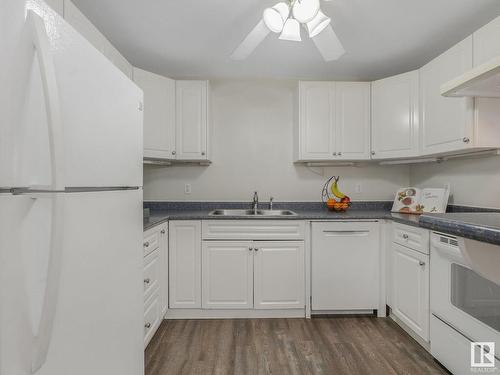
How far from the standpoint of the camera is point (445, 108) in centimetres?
205

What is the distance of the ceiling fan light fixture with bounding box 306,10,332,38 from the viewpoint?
1.56 metres

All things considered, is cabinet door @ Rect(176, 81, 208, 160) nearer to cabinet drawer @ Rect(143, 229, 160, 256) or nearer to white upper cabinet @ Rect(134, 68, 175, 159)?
white upper cabinet @ Rect(134, 68, 175, 159)

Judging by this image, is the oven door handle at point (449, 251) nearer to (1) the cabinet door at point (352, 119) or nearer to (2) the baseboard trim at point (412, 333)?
(2) the baseboard trim at point (412, 333)

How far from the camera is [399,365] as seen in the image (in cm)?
175

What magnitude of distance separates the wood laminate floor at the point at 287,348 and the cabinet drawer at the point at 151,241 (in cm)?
69

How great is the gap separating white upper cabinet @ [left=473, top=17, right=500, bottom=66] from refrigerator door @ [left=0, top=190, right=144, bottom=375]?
2.20 meters

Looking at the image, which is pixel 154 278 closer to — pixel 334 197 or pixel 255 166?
pixel 255 166

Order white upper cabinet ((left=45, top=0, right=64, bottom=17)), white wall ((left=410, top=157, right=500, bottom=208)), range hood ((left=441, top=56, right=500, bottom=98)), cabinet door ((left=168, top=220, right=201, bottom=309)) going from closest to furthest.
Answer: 1. range hood ((left=441, top=56, right=500, bottom=98))
2. white upper cabinet ((left=45, top=0, right=64, bottom=17))
3. white wall ((left=410, top=157, right=500, bottom=208))
4. cabinet door ((left=168, top=220, right=201, bottom=309))

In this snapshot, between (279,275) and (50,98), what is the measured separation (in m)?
2.14

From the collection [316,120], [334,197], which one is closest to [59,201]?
[316,120]

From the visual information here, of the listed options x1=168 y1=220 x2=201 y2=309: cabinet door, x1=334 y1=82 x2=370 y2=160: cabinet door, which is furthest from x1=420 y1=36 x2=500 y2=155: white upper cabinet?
x1=168 y1=220 x2=201 y2=309: cabinet door

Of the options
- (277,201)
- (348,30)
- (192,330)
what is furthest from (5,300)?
(277,201)

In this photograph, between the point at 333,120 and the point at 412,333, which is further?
the point at 333,120

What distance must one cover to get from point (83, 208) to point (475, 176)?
8.61 feet
